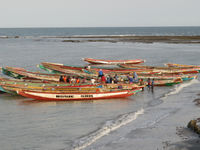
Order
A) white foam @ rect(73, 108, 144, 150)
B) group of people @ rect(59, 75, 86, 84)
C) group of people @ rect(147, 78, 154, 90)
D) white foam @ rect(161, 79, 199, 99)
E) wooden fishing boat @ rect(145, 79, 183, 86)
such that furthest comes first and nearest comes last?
1. wooden fishing boat @ rect(145, 79, 183, 86)
2. group of people @ rect(147, 78, 154, 90)
3. white foam @ rect(161, 79, 199, 99)
4. group of people @ rect(59, 75, 86, 84)
5. white foam @ rect(73, 108, 144, 150)

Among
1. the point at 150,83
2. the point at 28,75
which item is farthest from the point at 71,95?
the point at 150,83

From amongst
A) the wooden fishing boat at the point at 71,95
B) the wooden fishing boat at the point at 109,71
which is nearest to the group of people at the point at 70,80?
the wooden fishing boat at the point at 71,95

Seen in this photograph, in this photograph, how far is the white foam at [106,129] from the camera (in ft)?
54.1

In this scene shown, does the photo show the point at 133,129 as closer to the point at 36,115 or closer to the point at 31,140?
the point at 31,140

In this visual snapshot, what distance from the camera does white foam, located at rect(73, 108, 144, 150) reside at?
16.5 meters

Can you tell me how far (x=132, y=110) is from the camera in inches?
914

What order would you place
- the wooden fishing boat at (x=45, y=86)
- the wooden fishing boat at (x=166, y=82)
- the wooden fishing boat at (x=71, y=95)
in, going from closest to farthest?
1. the wooden fishing boat at (x=71, y=95)
2. the wooden fishing boat at (x=45, y=86)
3. the wooden fishing boat at (x=166, y=82)

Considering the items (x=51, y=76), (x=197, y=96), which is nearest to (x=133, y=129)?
(x=197, y=96)

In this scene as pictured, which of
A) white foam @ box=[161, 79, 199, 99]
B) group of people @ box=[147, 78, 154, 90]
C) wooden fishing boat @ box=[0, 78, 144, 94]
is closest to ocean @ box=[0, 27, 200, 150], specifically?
white foam @ box=[161, 79, 199, 99]

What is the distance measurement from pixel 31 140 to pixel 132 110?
842 cm

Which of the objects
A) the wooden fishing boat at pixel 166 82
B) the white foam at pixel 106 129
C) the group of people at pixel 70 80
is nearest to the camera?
the white foam at pixel 106 129

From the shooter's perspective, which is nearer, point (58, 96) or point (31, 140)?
point (31, 140)

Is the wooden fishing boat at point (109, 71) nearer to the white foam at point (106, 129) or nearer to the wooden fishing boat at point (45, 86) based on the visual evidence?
the wooden fishing boat at point (45, 86)

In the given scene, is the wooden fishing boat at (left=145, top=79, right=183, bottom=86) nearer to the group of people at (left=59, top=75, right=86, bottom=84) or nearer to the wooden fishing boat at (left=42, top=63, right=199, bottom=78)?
the wooden fishing boat at (left=42, top=63, right=199, bottom=78)
